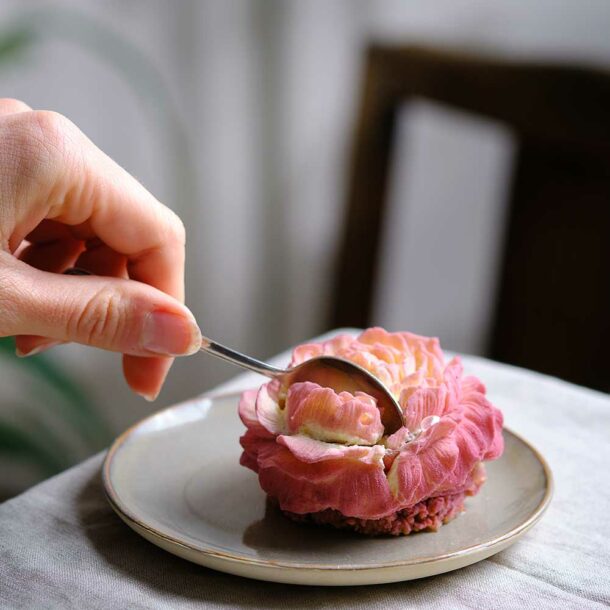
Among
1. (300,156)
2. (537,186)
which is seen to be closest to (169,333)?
(537,186)

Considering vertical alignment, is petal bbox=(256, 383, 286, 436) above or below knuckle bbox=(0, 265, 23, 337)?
below

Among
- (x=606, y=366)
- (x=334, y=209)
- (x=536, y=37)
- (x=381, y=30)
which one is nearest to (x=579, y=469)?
(x=606, y=366)

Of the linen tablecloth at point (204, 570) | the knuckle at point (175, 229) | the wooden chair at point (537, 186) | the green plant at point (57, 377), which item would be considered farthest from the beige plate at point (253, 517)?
the wooden chair at point (537, 186)

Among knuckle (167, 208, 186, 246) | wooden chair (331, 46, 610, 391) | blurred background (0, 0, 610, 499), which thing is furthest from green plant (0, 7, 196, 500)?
knuckle (167, 208, 186, 246)

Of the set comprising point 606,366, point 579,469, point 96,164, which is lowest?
point 606,366

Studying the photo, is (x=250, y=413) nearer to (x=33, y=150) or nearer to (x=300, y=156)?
(x=33, y=150)

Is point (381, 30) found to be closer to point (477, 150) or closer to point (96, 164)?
point (477, 150)

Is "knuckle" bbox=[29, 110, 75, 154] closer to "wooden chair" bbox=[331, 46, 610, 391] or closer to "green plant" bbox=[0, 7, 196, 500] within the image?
"green plant" bbox=[0, 7, 196, 500]
